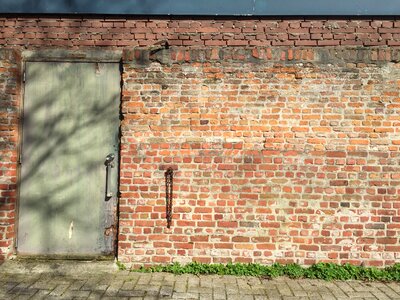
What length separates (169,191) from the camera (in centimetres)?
454

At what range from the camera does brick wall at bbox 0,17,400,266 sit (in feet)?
14.7

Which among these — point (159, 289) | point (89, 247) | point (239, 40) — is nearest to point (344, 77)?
point (239, 40)

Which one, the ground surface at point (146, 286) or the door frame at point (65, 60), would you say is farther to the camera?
the door frame at point (65, 60)

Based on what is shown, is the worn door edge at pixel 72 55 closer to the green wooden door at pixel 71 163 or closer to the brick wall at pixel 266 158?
the green wooden door at pixel 71 163

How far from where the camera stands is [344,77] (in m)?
4.53

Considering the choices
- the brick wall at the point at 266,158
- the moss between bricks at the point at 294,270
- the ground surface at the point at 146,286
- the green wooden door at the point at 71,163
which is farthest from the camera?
the green wooden door at the point at 71,163

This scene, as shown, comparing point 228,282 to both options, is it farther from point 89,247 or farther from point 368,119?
point 368,119

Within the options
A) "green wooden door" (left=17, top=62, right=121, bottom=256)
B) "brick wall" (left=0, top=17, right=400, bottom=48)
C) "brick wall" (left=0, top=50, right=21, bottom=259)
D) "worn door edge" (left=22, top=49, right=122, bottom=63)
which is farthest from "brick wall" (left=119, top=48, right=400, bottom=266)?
"brick wall" (left=0, top=50, right=21, bottom=259)

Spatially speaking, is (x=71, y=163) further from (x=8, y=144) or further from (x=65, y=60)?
(x=65, y=60)

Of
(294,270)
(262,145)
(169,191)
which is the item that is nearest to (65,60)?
(169,191)

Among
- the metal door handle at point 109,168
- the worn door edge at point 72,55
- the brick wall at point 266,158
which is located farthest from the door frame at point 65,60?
the brick wall at point 266,158

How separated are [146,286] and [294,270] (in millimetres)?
1830

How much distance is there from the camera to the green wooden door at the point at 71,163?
4676 millimetres

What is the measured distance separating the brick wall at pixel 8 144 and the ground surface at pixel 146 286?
44 centimetres
